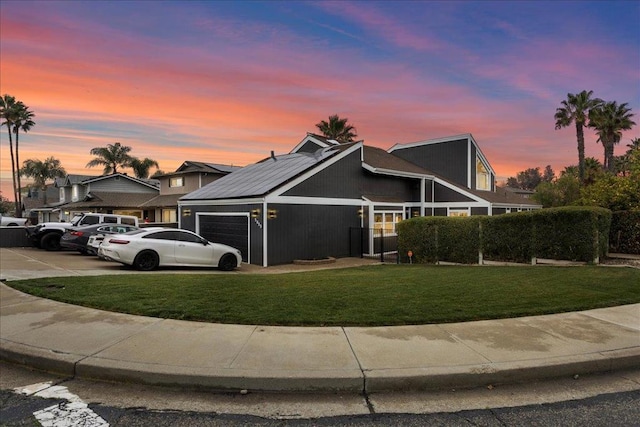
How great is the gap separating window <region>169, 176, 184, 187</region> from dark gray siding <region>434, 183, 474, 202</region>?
25102 millimetres

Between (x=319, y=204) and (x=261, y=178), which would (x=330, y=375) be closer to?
(x=319, y=204)

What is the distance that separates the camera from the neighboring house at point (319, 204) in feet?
53.3

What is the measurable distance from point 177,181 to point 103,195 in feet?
28.6

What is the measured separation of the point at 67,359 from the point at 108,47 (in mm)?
15282

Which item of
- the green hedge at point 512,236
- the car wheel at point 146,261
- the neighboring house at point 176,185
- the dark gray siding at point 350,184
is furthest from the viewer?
the neighboring house at point 176,185

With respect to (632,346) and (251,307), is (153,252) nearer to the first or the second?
(251,307)

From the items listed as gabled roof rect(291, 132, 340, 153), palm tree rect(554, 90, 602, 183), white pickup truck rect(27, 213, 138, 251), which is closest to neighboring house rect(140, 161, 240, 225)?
gabled roof rect(291, 132, 340, 153)

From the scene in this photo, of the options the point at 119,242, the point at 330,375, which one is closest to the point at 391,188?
the point at 119,242

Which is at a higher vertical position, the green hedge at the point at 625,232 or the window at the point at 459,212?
the window at the point at 459,212

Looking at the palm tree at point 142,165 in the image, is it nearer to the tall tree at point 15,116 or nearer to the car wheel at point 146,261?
the tall tree at point 15,116

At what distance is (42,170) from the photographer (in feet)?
188

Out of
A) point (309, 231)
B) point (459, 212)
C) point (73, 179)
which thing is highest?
point (73, 179)

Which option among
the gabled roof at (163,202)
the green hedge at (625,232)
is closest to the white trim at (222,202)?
the gabled roof at (163,202)

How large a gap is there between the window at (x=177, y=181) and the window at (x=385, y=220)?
78.1 ft
